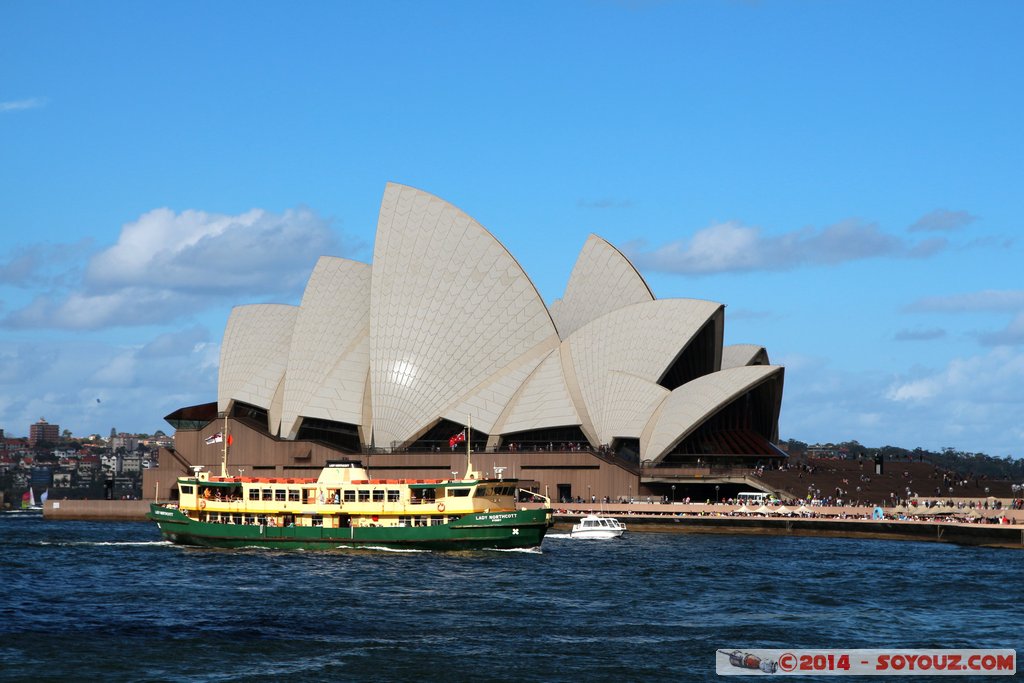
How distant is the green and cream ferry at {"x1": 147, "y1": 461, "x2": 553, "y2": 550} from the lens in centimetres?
5522

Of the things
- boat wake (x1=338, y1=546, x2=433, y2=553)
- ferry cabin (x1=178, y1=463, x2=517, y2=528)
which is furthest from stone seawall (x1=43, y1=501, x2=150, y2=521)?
boat wake (x1=338, y1=546, x2=433, y2=553)

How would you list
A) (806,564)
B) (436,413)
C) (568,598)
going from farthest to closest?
(436,413) → (806,564) → (568,598)

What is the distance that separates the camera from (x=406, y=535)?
182ft

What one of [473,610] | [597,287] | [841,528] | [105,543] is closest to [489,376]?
[597,287]

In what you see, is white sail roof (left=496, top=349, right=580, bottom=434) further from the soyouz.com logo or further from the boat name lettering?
the soyouz.com logo

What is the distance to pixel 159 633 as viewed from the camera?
107ft

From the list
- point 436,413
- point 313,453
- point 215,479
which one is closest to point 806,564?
point 215,479

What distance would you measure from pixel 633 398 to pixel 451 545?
29933mm

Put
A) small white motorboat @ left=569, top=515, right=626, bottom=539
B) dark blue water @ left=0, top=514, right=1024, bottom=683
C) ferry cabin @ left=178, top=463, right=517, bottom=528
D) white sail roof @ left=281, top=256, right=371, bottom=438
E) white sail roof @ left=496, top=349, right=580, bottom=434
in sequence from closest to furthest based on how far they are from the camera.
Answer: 1. dark blue water @ left=0, top=514, right=1024, bottom=683
2. ferry cabin @ left=178, top=463, right=517, bottom=528
3. small white motorboat @ left=569, top=515, right=626, bottom=539
4. white sail roof @ left=496, top=349, right=580, bottom=434
5. white sail roof @ left=281, top=256, right=371, bottom=438

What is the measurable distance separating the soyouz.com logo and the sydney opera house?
49872 millimetres

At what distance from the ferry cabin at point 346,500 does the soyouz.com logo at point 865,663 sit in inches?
1056

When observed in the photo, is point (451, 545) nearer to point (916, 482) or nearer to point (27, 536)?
point (27, 536)

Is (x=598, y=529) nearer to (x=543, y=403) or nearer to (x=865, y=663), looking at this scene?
(x=543, y=403)

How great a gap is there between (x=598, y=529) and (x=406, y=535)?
46.8 ft
